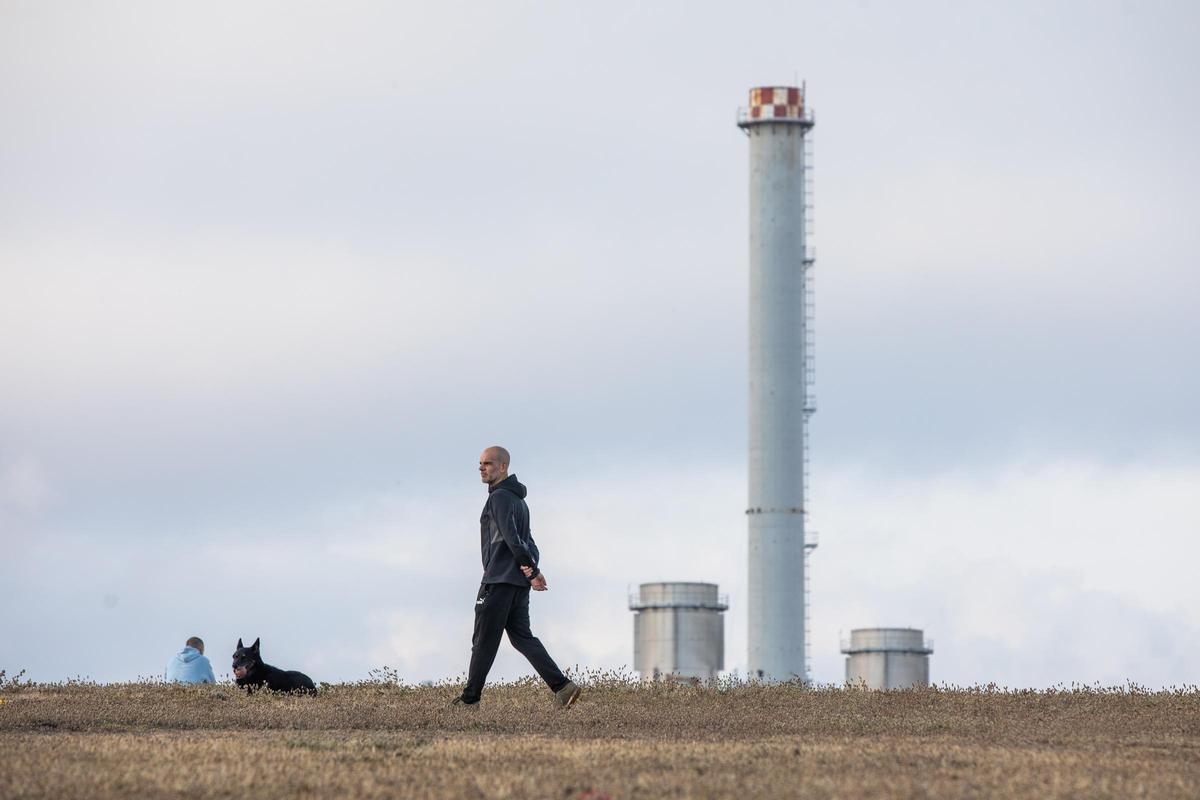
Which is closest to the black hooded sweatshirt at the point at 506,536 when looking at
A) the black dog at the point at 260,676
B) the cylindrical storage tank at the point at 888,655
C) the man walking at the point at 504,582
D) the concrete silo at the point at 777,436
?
the man walking at the point at 504,582

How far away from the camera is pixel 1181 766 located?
11852 millimetres

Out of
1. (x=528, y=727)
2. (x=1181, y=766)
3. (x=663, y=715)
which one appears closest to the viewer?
(x=1181, y=766)

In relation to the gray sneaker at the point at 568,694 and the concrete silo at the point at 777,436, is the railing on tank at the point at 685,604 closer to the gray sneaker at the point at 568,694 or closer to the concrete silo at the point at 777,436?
the concrete silo at the point at 777,436

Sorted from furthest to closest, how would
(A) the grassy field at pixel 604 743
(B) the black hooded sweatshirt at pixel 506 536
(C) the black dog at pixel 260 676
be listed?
(C) the black dog at pixel 260 676
(B) the black hooded sweatshirt at pixel 506 536
(A) the grassy field at pixel 604 743

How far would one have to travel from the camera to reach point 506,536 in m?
16.1

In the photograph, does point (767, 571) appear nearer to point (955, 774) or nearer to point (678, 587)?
point (678, 587)

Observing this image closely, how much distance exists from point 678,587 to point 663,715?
220ft

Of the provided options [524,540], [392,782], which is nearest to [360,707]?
[524,540]

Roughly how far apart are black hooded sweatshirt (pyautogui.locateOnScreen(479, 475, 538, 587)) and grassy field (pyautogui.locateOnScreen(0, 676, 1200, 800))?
48.9 inches

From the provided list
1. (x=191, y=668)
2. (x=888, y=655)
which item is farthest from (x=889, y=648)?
(x=191, y=668)

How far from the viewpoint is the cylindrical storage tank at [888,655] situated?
275 feet

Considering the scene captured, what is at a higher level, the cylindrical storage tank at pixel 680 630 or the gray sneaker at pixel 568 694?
the cylindrical storage tank at pixel 680 630

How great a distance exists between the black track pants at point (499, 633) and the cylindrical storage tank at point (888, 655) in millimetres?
68726

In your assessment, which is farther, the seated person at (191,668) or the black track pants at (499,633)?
the seated person at (191,668)
